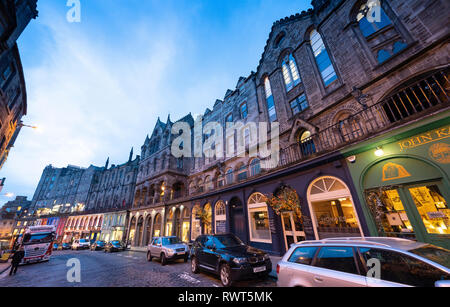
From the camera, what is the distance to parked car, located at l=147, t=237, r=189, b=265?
10.7 meters

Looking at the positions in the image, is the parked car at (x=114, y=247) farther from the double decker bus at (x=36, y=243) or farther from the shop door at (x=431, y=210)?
the shop door at (x=431, y=210)

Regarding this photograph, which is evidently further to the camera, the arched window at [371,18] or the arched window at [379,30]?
the arched window at [371,18]

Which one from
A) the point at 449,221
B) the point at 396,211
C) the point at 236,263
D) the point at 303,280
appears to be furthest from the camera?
the point at 396,211

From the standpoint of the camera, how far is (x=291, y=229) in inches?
406

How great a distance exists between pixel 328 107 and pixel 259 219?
361 inches

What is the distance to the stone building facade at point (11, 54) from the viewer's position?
10.8 meters

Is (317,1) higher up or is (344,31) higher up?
(317,1)

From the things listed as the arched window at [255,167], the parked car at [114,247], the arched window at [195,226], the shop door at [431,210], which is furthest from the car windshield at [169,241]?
the parked car at [114,247]

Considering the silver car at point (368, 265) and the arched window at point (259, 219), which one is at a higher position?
the arched window at point (259, 219)

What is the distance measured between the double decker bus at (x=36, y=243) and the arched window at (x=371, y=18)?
99.0ft
